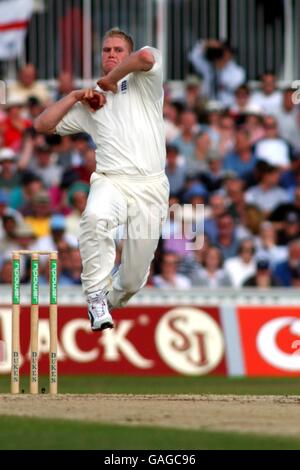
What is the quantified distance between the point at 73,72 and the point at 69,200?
9.72 feet

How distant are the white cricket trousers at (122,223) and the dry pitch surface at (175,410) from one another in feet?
2.96

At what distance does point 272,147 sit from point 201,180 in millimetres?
1265

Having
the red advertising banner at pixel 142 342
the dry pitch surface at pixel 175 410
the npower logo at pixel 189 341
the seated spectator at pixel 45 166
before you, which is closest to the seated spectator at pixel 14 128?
the seated spectator at pixel 45 166

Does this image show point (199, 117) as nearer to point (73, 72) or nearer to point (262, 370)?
point (73, 72)

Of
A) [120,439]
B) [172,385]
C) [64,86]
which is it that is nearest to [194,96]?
[64,86]

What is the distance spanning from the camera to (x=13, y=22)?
20.5 meters

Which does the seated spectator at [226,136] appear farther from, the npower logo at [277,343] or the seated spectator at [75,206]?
the npower logo at [277,343]

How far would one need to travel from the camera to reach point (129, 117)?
11117mm

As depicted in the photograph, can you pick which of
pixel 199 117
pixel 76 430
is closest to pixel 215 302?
pixel 199 117


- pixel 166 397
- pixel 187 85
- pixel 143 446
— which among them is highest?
pixel 187 85

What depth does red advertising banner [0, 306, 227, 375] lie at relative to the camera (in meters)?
17.0

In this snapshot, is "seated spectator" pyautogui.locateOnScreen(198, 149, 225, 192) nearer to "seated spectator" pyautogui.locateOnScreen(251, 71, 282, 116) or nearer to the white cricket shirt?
"seated spectator" pyautogui.locateOnScreen(251, 71, 282, 116)

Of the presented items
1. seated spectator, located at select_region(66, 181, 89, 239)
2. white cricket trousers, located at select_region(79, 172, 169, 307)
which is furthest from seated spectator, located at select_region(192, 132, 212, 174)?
white cricket trousers, located at select_region(79, 172, 169, 307)

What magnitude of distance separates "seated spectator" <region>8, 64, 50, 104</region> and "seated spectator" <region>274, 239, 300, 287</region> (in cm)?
441
